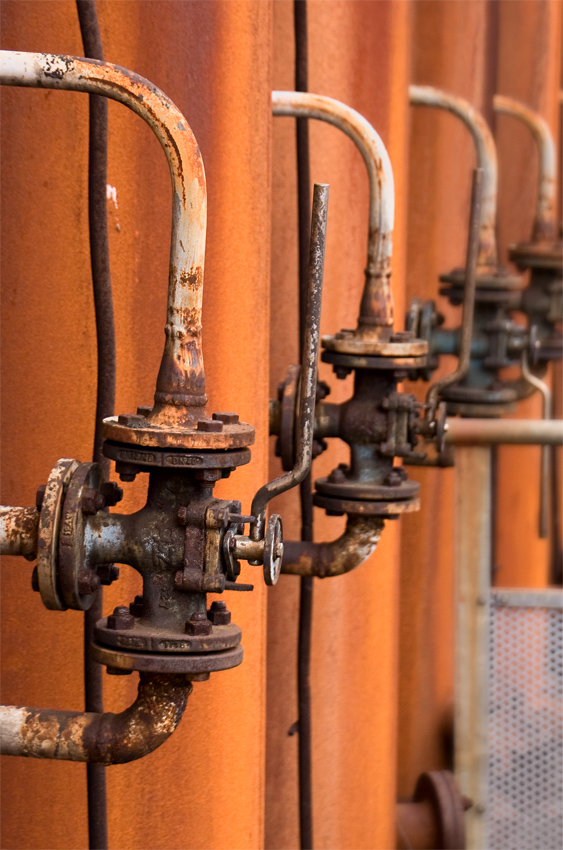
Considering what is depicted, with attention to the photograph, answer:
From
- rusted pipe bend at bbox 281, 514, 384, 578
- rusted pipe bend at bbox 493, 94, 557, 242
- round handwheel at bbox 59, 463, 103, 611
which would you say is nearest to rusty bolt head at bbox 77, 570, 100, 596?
round handwheel at bbox 59, 463, 103, 611

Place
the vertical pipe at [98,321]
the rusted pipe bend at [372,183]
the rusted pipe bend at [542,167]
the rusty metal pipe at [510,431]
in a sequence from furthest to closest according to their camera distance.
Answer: the rusted pipe bend at [542,167], the rusty metal pipe at [510,431], the rusted pipe bend at [372,183], the vertical pipe at [98,321]

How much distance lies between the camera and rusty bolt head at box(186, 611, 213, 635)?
942mm

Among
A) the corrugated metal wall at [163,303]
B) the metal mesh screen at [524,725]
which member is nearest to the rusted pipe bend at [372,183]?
the corrugated metal wall at [163,303]

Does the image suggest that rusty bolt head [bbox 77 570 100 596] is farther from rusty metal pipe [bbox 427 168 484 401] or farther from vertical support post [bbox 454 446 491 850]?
vertical support post [bbox 454 446 491 850]

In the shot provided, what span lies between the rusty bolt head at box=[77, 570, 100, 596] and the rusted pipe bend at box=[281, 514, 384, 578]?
0.44m

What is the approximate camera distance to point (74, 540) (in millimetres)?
914

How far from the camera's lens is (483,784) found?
210cm

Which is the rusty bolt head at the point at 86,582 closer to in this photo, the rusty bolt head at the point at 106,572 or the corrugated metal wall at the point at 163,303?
the rusty bolt head at the point at 106,572

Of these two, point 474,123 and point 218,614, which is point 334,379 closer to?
point 474,123

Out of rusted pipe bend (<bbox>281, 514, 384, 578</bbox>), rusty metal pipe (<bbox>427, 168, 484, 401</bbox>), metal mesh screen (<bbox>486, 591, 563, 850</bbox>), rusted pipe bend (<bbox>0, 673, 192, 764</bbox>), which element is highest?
rusty metal pipe (<bbox>427, 168, 484, 401</bbox>)

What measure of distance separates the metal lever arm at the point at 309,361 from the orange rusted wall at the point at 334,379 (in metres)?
0.59

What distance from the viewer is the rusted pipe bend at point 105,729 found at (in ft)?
3.20

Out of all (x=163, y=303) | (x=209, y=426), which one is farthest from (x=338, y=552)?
(x=209, y=426)

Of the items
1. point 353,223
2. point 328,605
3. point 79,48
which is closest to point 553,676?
point 328,605
